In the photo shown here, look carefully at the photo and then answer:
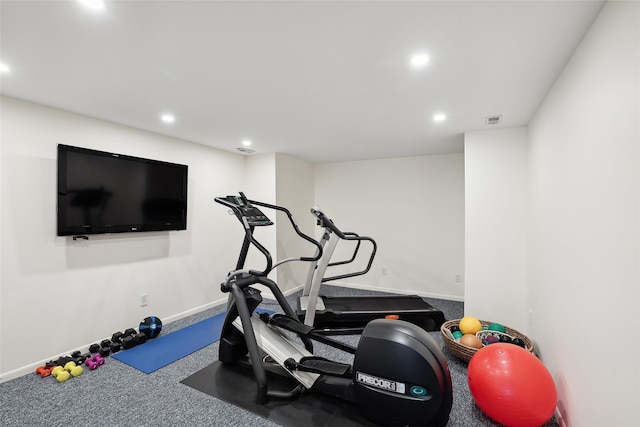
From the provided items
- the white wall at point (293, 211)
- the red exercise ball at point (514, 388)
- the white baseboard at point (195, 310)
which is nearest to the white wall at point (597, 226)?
the red exercise ball at point (514, 388)

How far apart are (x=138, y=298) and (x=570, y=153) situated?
4.13 meters

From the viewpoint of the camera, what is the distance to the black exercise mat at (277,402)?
5.96 ft

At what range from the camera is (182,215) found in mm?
3529

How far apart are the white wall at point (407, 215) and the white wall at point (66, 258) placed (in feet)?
8.71

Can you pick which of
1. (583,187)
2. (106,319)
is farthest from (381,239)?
(106,319)

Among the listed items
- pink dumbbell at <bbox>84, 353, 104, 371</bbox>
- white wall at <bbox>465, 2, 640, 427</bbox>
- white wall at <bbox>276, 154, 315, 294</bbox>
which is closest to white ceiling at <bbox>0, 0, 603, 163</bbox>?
white wall at <bbox>465, 2, 640, 427</bbox>

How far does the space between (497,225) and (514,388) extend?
6.04 feet

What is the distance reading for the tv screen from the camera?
255cm

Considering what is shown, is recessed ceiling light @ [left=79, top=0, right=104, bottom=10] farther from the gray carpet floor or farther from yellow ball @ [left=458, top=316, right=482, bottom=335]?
yellow ball @ [left=458, top=316, right=482, bottom=335]

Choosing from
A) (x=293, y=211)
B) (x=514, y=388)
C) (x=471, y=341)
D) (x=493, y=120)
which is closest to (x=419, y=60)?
(x=493, y=120)

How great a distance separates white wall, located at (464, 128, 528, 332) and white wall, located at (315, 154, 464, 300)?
1274mm

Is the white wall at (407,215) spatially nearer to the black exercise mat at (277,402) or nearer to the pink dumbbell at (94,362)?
the black exercise mat at (277,402)

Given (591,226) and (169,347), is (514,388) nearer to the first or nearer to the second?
(591,226)

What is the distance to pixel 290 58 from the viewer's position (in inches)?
66.7
